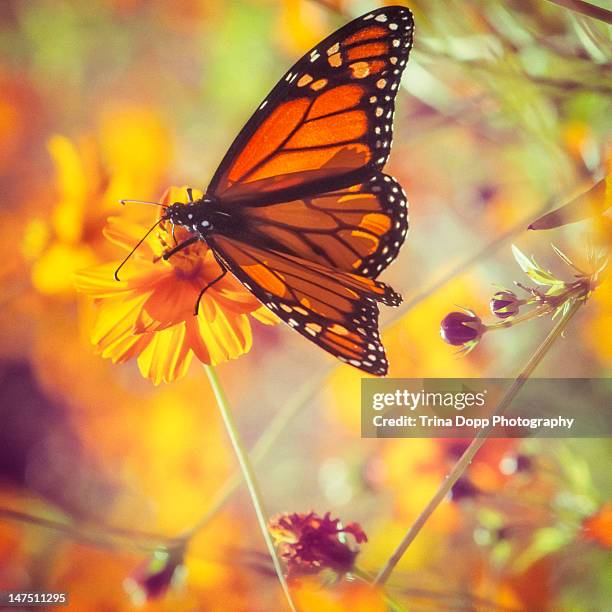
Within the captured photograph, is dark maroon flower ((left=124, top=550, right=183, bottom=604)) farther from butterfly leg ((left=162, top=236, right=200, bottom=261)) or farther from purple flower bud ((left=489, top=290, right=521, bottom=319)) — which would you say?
purple flower bud ((left=489, top=290, right=521, bottom=319))

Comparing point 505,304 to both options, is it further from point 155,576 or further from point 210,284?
point 155,576

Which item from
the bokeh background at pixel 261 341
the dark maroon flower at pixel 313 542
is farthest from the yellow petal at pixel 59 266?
the dark maroon flower at pixel 313 542

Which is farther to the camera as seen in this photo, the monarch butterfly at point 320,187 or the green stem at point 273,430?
the green stem at point 273,430

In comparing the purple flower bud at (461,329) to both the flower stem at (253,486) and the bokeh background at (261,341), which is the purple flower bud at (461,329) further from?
the flower stem at (253,486)

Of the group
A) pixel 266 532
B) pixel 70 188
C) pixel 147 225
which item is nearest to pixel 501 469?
pixel 266 532

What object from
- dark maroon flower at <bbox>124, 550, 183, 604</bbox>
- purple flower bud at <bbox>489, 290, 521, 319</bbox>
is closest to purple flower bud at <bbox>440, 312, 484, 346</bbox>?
purple flower bud at <bbox>489, 290, 521, 319</bbox>

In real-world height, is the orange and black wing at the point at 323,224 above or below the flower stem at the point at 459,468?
above

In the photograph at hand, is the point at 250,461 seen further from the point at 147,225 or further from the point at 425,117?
the point at 425,117

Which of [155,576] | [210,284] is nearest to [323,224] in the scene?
[210,284]
